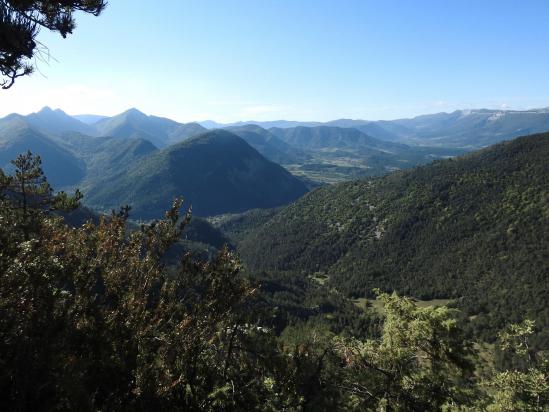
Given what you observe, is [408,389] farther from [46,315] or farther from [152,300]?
[46,315]

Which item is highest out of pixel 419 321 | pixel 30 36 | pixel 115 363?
pixel 30 36

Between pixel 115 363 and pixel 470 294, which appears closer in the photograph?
pixel 115 363

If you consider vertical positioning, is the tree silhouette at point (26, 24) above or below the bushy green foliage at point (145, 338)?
above

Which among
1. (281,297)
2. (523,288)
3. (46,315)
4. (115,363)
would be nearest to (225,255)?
(115,363)

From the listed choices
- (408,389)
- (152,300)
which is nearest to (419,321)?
(408,389)

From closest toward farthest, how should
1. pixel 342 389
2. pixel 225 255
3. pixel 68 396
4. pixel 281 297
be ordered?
pixel 68 396 → pixel 225 255 → pixel 342 389 → pixel 281 297

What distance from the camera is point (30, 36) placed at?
15539 mm

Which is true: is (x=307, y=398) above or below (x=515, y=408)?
above

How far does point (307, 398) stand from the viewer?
Answer: 14.7 metres

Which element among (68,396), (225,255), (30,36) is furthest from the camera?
(30,36)

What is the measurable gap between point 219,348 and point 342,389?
7.64m

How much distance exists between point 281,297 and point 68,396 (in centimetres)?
18738

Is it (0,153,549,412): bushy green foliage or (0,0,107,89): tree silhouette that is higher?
(0,0,107,89): tree silhouette

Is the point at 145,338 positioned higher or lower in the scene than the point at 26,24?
lower
